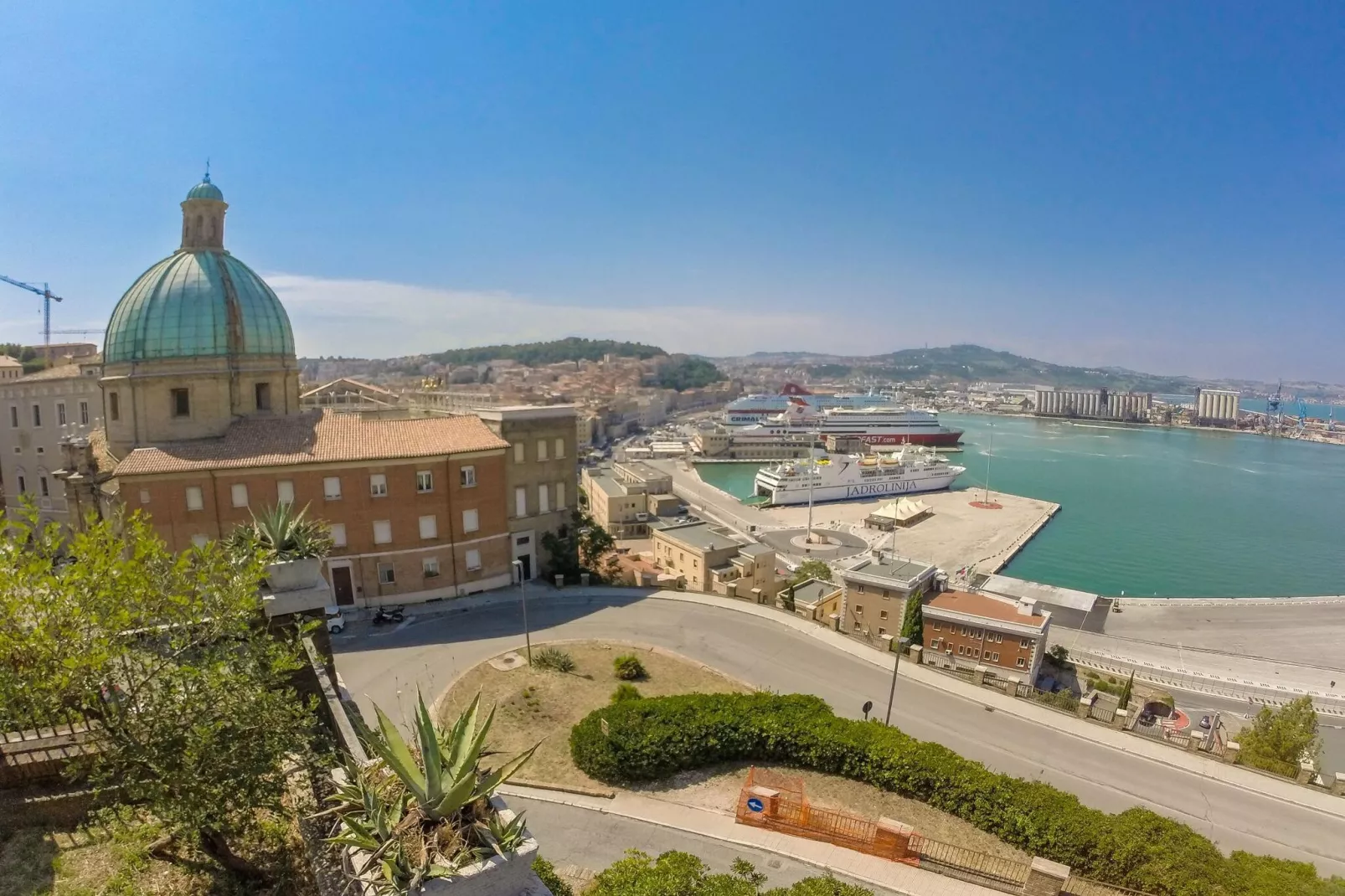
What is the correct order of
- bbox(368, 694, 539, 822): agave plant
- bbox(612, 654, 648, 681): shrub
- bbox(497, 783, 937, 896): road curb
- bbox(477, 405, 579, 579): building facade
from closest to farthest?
bbox(368, 694, 539, 822): agave plant < bbox(497, 783, 937, 896): road curb < bbox(612, 654, 648, 681): shrub < bbox(477, 405, 579, 579): building facade

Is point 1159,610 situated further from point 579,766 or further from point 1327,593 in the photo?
point 579,766

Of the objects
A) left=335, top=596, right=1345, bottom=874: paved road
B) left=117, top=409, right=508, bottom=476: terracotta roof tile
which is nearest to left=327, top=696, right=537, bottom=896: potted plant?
left=335, top=596, right=1345, bottom=874: paved road

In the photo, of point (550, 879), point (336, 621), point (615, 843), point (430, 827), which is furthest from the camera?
point (336, 621)

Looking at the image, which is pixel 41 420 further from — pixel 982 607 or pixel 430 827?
pixel 982 607

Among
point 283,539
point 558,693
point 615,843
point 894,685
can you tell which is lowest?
point 558,693

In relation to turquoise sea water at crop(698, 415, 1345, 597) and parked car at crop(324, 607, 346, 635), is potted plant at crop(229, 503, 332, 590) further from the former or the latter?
turquoise sea water at crop(698, 415, 1345, 597)

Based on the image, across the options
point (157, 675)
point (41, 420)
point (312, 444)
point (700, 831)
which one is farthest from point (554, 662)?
point (41, 420)
